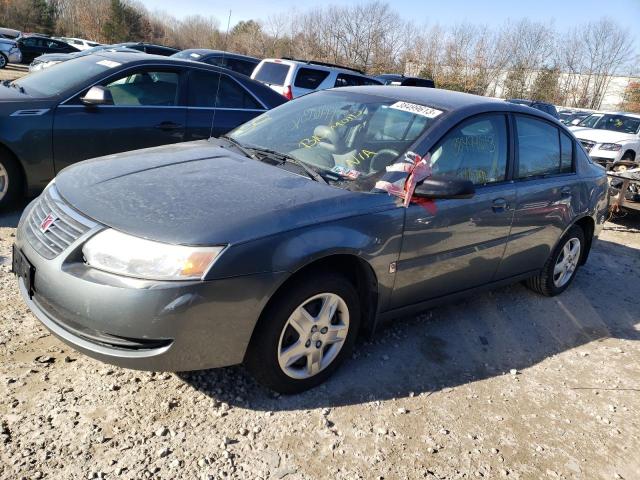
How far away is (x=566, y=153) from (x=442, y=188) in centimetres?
200

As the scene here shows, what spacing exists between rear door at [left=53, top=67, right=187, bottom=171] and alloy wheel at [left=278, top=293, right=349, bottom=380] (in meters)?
3.30

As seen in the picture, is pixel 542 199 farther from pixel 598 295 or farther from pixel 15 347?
pixel 15 347

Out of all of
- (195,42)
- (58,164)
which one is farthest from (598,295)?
(195,42)

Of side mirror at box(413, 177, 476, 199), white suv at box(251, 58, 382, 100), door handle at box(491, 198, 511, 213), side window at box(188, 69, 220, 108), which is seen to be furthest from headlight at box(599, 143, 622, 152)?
side mirror at box(413, 177, 476, 199)

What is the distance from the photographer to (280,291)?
257 centimetres

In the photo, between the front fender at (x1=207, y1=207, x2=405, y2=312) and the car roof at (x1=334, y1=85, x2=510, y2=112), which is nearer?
the front fender at (x1=207, y1=207, x2=405, y2=312)

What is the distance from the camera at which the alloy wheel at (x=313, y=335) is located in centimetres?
270

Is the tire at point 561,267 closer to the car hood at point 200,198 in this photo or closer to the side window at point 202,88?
the car hood at point 200,198

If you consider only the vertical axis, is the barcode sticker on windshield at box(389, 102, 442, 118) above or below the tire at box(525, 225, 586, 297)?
above

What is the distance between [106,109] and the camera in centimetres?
510

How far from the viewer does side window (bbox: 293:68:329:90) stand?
11.1 metres

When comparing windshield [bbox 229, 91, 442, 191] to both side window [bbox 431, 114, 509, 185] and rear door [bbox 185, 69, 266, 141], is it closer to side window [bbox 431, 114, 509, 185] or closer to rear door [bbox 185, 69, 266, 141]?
side window [bbox 431, 114, 509, 185]

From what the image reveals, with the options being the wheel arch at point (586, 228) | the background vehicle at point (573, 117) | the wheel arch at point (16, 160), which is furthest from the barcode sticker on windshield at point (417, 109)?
the background vehicle at point (573, 117)

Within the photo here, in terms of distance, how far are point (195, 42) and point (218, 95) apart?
142 feet
